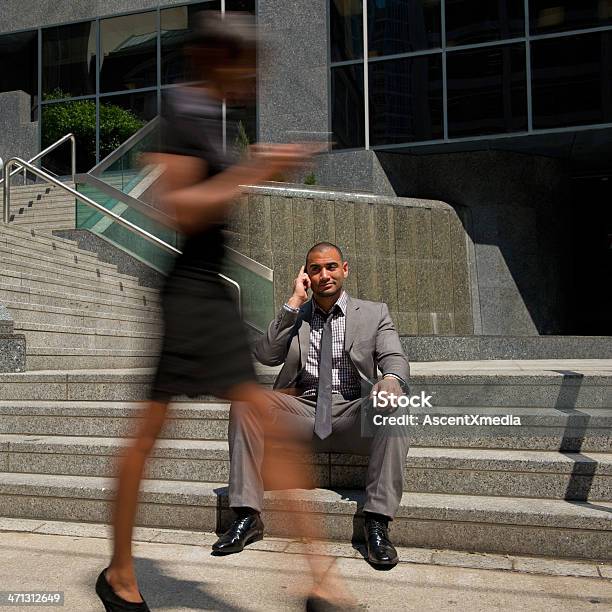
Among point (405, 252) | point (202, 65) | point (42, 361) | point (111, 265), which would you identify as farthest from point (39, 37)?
point (202, 65)

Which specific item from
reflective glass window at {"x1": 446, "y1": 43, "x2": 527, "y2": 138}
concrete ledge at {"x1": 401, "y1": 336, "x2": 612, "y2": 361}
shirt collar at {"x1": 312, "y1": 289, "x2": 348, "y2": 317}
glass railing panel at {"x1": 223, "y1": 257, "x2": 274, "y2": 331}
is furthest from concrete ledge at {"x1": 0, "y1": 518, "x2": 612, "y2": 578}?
reflective glass window at {"x1": 446, "y1": 43, "x2": 527, "y2": 138}

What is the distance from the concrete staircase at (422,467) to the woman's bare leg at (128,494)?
593mm

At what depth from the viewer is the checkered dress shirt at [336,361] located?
3.78m

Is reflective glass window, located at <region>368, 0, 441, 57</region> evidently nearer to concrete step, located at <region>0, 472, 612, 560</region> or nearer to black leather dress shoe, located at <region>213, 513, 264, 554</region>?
concrete step, located at <region>0, 472, 612, 560</region>

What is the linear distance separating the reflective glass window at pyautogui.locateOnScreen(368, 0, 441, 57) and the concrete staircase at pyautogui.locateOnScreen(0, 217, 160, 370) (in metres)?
7.56

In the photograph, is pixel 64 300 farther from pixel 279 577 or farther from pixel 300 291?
pixel 279 577

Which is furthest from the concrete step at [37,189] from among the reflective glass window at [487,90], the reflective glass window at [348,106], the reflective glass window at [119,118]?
the reflective glass window at [487,90]

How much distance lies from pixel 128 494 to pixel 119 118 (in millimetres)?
17647

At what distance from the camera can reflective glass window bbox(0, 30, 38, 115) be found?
2000 centimetres

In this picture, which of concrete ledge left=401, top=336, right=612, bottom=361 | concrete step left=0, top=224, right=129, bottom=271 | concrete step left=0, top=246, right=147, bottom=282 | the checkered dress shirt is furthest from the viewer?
concrete step left=0, top=224, right=129, bottom=271

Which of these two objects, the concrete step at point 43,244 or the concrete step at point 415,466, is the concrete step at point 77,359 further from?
the concrete step at point 43,244

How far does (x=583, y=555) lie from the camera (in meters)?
3.37

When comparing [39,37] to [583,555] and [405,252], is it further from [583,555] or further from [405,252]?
Result: [583,555]

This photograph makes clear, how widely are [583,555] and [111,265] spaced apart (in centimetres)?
918
